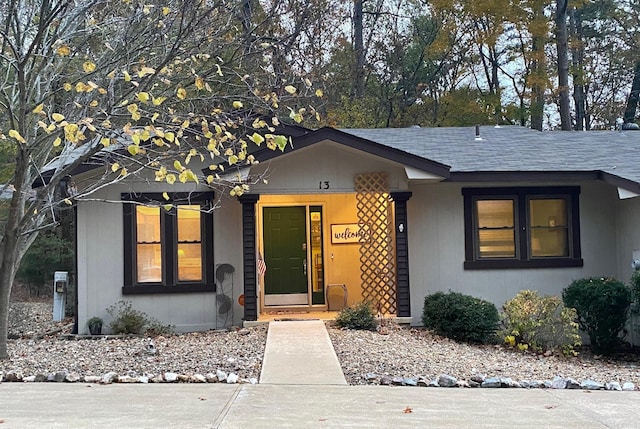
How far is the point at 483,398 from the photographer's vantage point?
239 inches

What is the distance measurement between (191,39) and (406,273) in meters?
5.34

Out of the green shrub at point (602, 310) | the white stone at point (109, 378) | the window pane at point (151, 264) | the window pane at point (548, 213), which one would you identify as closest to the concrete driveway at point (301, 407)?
the white stone at point (109, 378)

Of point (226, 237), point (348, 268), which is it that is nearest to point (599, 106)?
point (348, 268)

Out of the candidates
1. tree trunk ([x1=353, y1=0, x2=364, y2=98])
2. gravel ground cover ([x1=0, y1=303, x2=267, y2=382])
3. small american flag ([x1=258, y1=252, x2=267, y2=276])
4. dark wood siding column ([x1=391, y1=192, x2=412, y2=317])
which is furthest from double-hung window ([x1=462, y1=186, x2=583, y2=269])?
tree trunk ([x1=353, y1=0, x2=364, y2=98])

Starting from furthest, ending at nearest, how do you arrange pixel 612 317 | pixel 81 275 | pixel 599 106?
pixel 599 106 → pixel 81 275 → pixel 612 317

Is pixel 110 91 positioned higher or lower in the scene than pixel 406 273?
higher

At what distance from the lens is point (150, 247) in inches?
437

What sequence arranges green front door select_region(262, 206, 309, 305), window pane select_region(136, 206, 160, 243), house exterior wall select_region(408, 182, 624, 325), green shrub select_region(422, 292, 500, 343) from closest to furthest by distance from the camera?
green shrub select_region(422, 292, 500, 343), window pane select_region(136, 206, 160, 243), house exterior wall select_region(408, 182, 624, 325), green front door select_region(262, 206, 309, 305)

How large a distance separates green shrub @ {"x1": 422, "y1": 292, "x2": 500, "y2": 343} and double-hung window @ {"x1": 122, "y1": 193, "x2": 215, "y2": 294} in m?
3.84

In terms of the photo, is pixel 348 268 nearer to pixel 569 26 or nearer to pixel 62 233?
pixel 62 233

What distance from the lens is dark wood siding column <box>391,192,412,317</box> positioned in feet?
35.9

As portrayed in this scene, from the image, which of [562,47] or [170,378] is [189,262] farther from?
[562,47]

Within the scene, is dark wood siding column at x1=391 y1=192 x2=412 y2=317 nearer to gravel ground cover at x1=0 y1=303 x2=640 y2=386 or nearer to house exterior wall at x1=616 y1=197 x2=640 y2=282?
gravel ground cover at x1=0 y1=303 x2=640 y2=386

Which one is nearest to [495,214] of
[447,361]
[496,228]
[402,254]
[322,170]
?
[496,228]
